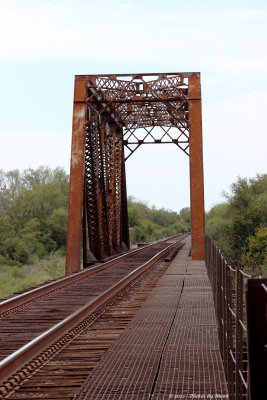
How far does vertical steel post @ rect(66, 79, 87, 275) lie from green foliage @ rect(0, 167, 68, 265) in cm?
1601

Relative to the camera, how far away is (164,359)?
5352mm

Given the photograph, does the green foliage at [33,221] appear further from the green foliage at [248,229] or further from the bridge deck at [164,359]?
the bridge deck at [164,359]

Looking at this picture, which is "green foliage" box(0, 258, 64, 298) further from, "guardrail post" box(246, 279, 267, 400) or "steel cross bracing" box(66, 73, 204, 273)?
"guardrail post" box(246, 279, 267, 400)

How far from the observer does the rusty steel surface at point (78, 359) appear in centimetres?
453

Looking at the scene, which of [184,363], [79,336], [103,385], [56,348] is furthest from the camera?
[79,336]

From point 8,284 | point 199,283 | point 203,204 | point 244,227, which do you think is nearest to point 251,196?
point 244,227

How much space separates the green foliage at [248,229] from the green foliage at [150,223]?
23089 mm

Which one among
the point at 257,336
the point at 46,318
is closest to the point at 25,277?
the point at 46,318

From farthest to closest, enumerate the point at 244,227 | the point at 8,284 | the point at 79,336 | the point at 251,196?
the point at 251,196, the point at 244,227, the point at 8,284, the point at 79,336

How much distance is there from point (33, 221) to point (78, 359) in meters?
34.9

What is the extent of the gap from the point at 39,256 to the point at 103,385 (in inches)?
1295

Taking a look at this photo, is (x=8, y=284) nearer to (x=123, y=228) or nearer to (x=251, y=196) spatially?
(x=123, y=228)

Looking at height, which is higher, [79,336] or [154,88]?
[154,88]

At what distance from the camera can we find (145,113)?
26.8 metres
